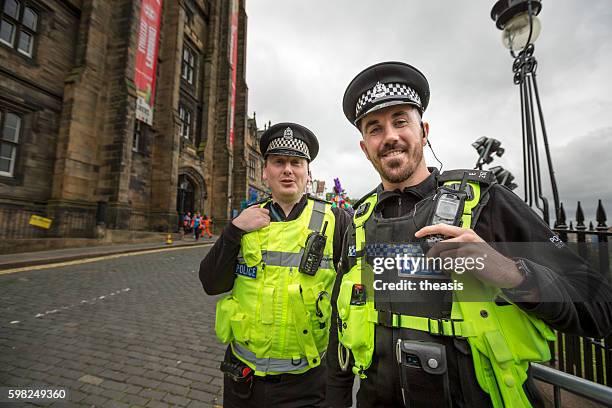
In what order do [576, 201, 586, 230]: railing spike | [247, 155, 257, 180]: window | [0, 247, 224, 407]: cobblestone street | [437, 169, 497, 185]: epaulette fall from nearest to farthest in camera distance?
1. [437, 169, 497, 185]: epaulette
2. [576, 201, 586, 230]: railing spike
3. [0, 247, 224, 407]: cobblestone street
4. [247, 155, 257, 180]: window

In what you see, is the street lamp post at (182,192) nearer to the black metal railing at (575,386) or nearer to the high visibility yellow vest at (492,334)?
the high visibility yellow vest at (492,334)

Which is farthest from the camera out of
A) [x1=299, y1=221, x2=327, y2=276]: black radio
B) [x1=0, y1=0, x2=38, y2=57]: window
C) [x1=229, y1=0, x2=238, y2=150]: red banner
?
[x1=229, y1=0, x2=238, y2=150]: red banner

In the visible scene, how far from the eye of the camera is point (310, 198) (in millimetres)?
2174

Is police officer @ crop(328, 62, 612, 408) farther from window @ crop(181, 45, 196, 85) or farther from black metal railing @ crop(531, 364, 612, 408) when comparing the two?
window @ crop(181, 45, 196, 85)

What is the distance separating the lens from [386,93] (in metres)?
1.43

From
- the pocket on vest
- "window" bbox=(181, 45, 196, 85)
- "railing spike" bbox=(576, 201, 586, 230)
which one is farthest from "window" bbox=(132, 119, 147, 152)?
"railing spike" bbox=(576, 201, 586, 230)

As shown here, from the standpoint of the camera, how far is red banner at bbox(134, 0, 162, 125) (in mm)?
13641

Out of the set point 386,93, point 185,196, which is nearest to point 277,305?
point 386,93

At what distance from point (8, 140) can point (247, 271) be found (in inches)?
534

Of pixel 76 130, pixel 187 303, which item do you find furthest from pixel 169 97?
pixel 187 303

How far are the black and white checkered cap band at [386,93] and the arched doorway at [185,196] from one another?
18789 millimetres

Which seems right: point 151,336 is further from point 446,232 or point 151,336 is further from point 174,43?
point 174,43

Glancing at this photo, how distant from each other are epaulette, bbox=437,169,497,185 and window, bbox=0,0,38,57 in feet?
50.3

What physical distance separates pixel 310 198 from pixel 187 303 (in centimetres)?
428
